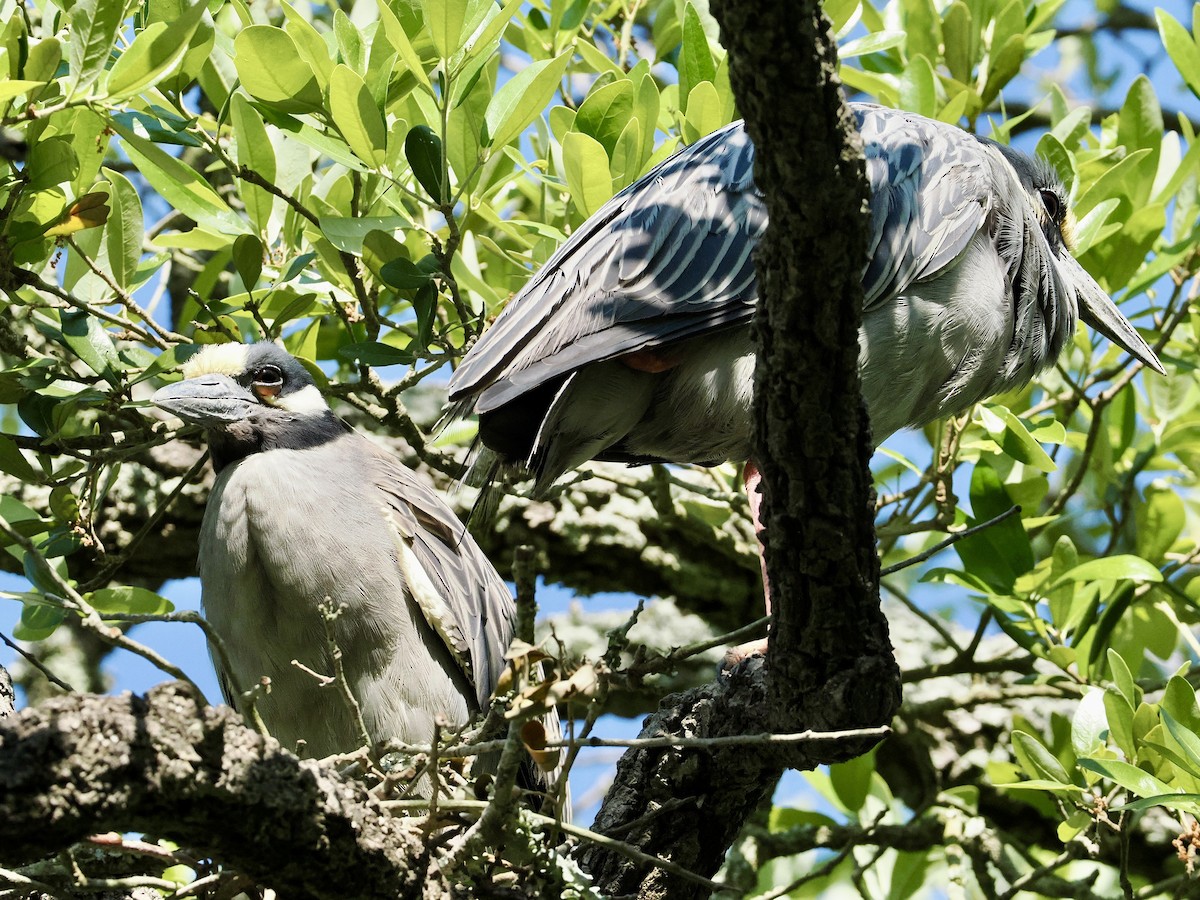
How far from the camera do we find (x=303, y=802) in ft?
7.00

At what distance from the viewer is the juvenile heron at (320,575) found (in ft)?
12.2

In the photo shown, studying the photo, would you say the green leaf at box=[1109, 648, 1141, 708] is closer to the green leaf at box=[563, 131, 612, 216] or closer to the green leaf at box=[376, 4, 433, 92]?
the green leaf at box=[563, 131, 612, 216]

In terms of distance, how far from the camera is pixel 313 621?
3.74 m

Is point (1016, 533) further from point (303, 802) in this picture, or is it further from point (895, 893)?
point (303, 802)

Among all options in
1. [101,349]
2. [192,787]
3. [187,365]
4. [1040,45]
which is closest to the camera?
[192,787]

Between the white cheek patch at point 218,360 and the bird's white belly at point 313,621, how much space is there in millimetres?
369

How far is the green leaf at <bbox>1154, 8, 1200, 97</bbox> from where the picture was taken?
13.4ft

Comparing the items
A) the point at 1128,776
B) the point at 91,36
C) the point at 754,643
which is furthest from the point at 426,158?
the point at 1128,776

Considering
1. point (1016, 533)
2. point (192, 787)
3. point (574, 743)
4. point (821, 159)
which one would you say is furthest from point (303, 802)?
point (1016, 533)

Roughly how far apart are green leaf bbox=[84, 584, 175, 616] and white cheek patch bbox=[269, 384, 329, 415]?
2.46 ft

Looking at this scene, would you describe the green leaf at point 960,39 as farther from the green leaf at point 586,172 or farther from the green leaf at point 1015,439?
the green leaf at point 586,172

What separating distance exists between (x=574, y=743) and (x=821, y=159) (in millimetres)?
1074

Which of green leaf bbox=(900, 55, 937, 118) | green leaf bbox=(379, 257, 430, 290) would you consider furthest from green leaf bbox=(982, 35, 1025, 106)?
green leaf bbox=(379, 257, 430, 290)

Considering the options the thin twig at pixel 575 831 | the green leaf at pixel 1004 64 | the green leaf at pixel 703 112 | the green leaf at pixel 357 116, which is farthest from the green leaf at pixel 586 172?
the thin twig at pixel 575 831
